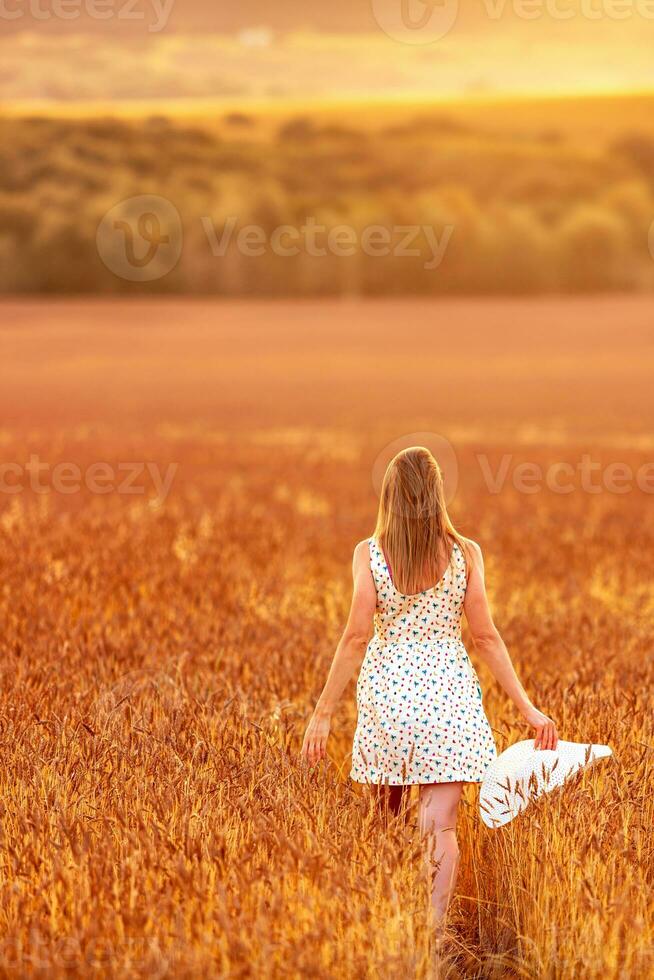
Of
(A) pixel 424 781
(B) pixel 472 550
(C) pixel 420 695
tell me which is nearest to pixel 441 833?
(A) pixel 424 781

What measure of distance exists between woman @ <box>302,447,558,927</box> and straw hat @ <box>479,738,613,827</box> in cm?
5

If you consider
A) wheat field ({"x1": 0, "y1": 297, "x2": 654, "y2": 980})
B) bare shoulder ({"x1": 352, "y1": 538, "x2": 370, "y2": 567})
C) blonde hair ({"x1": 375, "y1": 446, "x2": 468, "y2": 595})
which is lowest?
wheat field ({"x1": 0, "y1": 297, "x2": 654, "y2": 980})

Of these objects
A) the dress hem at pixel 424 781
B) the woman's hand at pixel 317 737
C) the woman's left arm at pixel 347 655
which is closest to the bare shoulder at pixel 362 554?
the woman's left arm at pixel 347 655

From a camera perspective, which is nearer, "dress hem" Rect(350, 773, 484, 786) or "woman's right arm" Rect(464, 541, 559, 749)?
"dress hem" Rect(350, 773, 484, 786)

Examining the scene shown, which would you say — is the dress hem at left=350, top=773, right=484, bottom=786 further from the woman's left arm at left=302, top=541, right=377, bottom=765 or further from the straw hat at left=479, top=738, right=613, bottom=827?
the woman's left arm at left=302, top=541, right=377, bottom=765

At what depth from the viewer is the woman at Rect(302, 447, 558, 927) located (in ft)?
14.0

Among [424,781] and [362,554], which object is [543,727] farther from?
[362,554]

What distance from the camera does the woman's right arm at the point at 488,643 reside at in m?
4.35

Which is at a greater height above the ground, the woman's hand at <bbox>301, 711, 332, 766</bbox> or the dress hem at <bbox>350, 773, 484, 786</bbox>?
the woman's hand at <bbox>301, 711, 332, 766</bbox>

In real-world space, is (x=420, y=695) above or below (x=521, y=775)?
above

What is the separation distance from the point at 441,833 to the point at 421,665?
535mm

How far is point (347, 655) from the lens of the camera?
171 inches

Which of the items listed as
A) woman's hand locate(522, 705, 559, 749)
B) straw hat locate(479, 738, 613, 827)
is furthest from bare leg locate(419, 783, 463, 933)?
woman's hand locate(522, 705, 559, 749)

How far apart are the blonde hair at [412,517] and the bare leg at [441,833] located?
0.66 metres
